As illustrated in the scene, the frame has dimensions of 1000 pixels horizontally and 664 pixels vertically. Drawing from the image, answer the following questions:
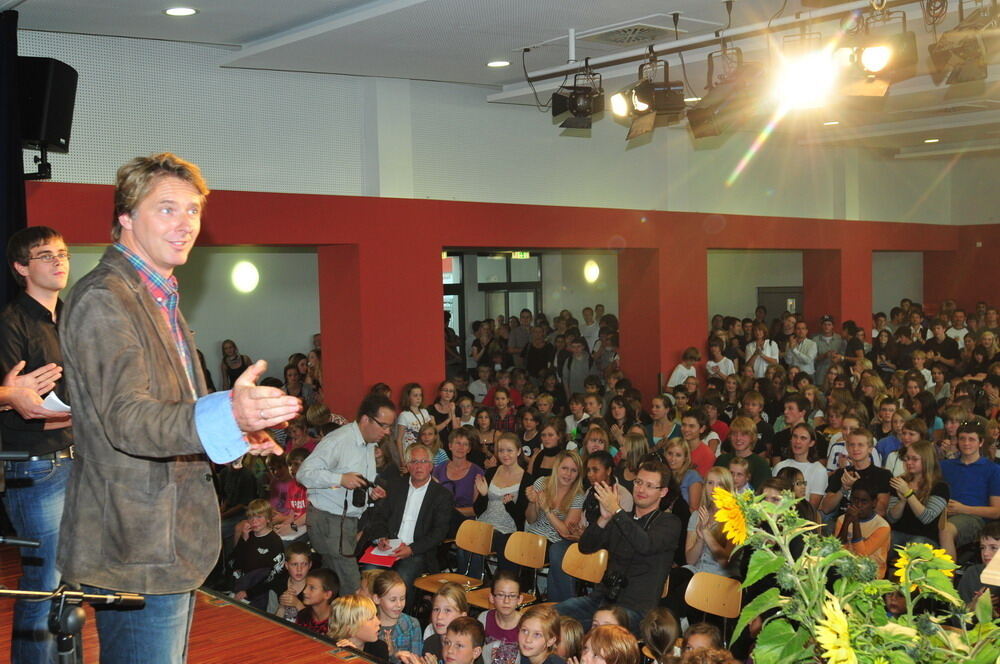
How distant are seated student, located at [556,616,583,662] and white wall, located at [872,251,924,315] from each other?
13.2 metres

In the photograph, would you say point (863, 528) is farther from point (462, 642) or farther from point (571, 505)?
point (462, 642)

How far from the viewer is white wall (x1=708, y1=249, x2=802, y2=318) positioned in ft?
50.5

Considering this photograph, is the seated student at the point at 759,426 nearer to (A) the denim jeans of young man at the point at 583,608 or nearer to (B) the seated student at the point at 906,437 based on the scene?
(B) the seated student at the point at 906,437

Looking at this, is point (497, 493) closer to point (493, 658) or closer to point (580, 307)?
point (493, 658)

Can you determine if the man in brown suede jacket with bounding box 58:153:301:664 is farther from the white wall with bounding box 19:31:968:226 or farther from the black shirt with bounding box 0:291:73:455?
the white wall with bounding box 19:31:968:226

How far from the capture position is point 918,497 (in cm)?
584

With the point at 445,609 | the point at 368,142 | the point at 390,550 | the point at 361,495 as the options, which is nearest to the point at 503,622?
the point at 445,609

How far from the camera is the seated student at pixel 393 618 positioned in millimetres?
4613

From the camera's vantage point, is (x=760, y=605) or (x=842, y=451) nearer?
(x=760, y=605)

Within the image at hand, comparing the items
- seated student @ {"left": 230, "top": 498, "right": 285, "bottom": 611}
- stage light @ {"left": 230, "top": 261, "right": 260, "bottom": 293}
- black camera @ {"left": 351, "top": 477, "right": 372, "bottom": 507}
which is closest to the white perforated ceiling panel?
seated student @ {"left": 230, "top": 498, "right": 285, "bottom": 611}

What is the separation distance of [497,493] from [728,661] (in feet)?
10.6

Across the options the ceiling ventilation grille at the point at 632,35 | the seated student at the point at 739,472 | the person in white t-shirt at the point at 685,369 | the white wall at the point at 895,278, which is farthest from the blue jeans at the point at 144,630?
the white wall at the point at 895,278

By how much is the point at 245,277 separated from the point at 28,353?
29.8 ft

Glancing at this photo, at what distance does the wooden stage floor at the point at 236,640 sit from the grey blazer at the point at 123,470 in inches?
63.3
